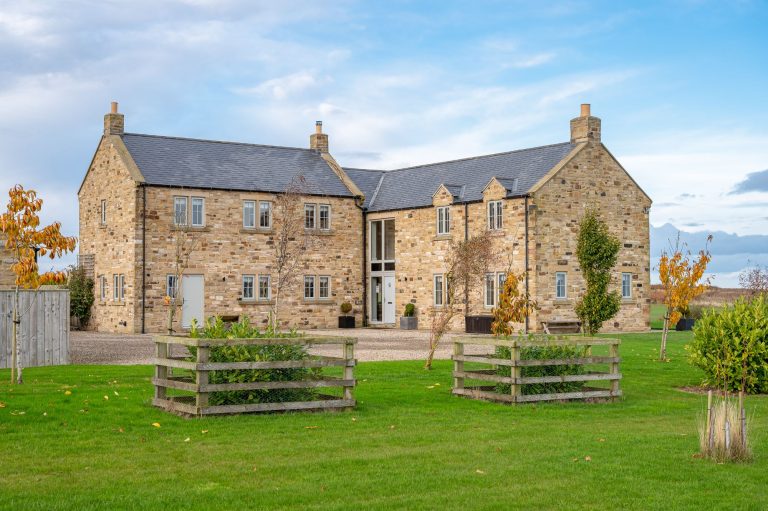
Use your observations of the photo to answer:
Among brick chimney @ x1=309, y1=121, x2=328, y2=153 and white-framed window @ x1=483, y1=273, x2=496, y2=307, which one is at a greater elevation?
brick chimney @ x1=309, y1=121, x2=328, y2=153

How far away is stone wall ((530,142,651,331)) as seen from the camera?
124 feet

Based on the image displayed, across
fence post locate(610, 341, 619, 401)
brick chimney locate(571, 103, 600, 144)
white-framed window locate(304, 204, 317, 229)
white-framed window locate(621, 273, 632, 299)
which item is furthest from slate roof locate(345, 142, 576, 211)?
fence post locate(610, 341, 619, 401)

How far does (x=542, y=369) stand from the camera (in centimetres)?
1580

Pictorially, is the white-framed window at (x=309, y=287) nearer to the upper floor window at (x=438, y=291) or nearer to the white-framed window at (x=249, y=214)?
the white-framed window at (x=249, y=214)

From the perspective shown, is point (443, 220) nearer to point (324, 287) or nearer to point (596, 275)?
point (324, 287)

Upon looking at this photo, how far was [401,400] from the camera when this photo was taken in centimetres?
1579

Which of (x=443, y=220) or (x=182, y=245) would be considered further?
(x=443, y=220)

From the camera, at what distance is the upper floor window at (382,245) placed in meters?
44.5

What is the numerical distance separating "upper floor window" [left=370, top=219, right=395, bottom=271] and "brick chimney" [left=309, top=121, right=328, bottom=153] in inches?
200

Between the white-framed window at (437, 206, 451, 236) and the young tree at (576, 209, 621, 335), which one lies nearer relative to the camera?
the young tree at (576, 209, 621, 335)

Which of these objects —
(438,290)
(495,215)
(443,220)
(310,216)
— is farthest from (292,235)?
(495,215)

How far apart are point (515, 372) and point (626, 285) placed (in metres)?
27.0

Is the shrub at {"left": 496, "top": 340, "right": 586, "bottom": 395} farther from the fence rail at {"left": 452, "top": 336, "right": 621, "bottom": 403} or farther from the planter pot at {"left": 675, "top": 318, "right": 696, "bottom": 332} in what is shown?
the planter pot at {"left": 675, "top": 318, "right": 696, "bottom": 332}

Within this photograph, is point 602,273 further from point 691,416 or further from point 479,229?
point 691,416
